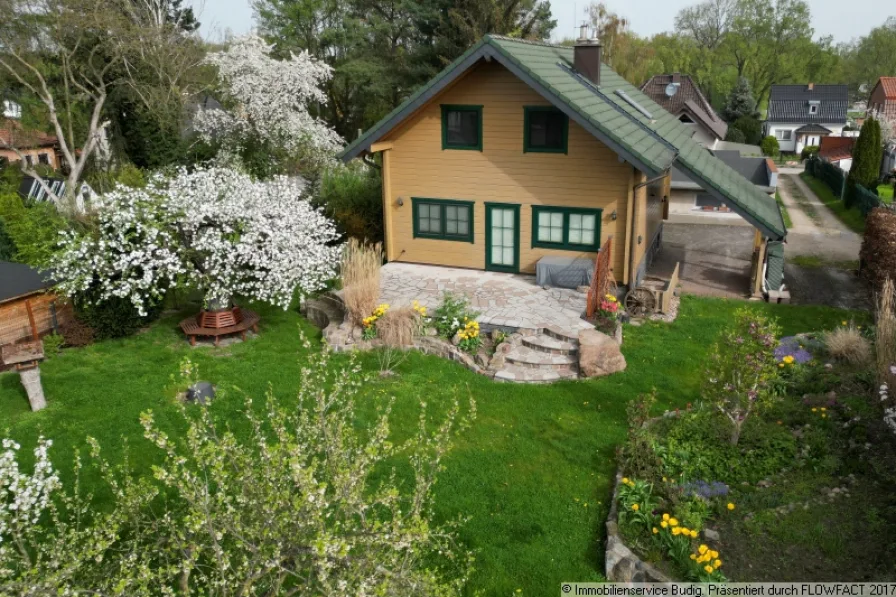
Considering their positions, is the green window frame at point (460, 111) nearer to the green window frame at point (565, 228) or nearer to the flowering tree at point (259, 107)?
the green window frame at point (565, 228)

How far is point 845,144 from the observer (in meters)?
47.3

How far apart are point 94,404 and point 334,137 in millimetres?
22563

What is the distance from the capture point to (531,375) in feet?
39.7

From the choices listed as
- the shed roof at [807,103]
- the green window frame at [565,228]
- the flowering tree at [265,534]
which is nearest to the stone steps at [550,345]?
the green window frame at [565,228]

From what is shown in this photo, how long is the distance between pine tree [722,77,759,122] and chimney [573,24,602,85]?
45.9 meters

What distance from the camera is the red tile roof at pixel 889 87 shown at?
167 ft

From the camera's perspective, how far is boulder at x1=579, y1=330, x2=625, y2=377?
12.0 m

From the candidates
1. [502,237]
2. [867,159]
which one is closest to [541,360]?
[502,237]

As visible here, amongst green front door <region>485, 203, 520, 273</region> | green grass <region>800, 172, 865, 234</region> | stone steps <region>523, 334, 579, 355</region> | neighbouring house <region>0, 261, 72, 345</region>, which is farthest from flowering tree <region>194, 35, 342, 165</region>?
green grass <region>800, 172, 865, 234</region>

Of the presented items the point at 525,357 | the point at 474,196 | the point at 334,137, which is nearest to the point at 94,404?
the point at 525,357

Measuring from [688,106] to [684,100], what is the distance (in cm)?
255

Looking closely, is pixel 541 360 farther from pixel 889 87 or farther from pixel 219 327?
pixel 889 87

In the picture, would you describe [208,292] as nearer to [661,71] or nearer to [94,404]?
[94,404]

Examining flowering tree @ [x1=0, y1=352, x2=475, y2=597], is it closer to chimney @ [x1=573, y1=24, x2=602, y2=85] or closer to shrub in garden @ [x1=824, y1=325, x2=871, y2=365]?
shrub in garden @ [x1=824, y1=325, x2=871, y2=365]
